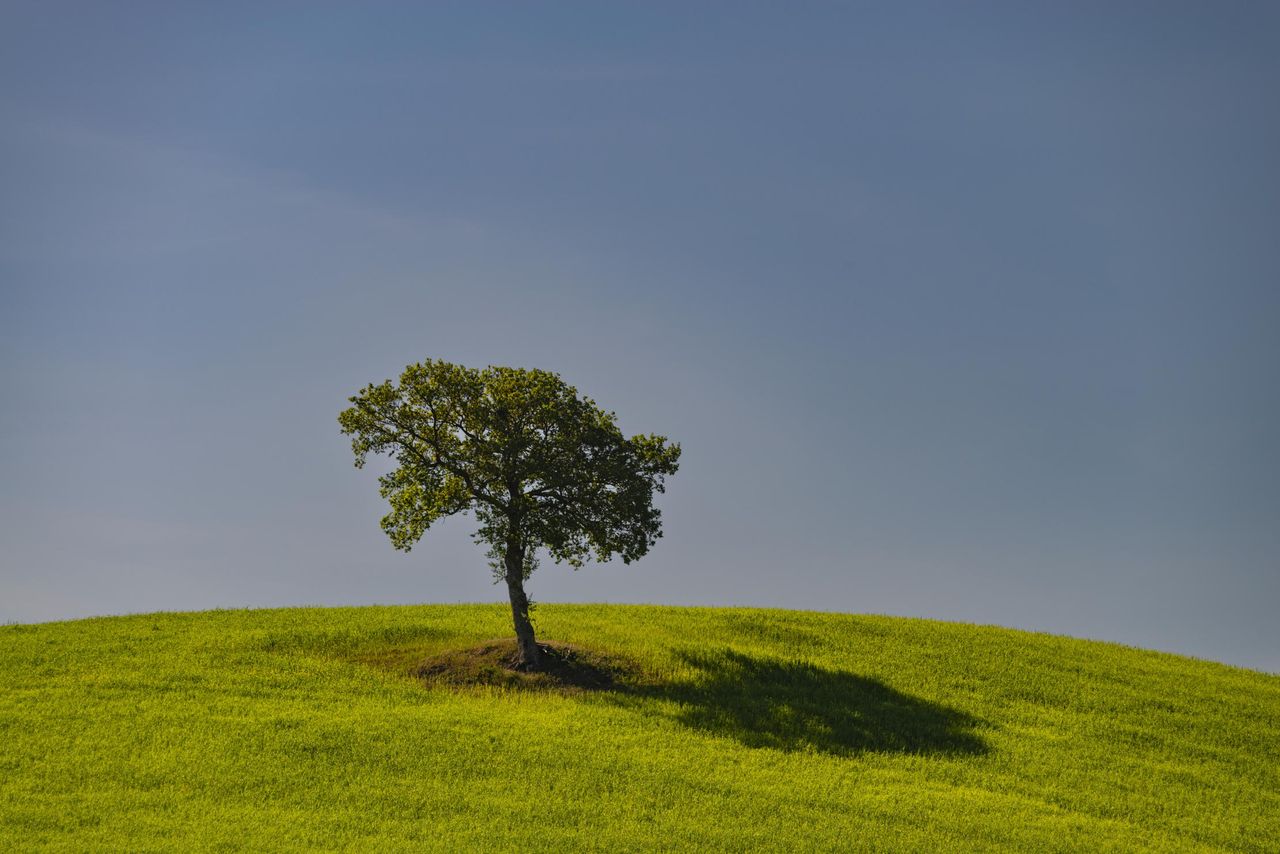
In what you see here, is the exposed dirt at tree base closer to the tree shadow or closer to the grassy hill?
the grassy hill

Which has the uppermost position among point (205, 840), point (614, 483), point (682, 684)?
point (614, 483)

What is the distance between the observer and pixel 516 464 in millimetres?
38312

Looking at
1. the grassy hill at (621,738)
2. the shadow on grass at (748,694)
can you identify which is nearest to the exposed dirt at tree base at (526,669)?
the shadow on grass at (748,694)

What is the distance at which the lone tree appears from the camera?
3816cm

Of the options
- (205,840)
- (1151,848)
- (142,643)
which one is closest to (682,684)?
(1151,848)

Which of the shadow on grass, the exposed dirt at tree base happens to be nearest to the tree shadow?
the shadow on grass

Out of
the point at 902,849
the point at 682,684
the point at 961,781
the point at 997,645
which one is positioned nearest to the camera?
the point at 902,849

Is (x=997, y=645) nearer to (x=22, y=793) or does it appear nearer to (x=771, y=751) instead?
(x=771, y=751)

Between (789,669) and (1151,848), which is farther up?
(789,669)

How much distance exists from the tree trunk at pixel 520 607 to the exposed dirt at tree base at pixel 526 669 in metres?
0.34

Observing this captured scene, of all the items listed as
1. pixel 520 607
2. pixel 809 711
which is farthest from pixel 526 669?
pixel 809 711

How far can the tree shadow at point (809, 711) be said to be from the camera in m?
34.2

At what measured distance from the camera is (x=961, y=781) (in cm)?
3195

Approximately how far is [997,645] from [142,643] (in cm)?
3493
